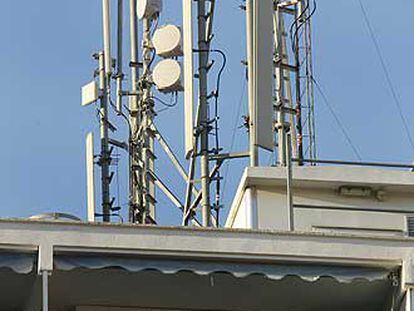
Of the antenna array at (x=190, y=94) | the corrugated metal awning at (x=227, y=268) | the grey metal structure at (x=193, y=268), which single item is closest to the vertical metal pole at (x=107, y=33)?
the antenna array at (x=190, y=94)

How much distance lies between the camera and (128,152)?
32.3m

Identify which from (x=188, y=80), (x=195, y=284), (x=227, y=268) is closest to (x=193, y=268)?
(x=227, y=268)

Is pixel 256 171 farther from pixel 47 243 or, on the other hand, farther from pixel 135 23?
pixel 135 23

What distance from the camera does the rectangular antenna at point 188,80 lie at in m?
25.0

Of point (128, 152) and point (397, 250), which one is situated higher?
point (128, 152)

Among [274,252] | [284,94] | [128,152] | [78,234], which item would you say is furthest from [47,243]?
[128,152]

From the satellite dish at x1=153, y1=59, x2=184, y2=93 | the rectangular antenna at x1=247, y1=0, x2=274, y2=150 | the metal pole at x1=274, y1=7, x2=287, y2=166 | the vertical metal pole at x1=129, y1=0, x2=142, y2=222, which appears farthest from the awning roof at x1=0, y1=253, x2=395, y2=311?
the vertical metal pole at x1=129, y1=0, x2=142, y2=222

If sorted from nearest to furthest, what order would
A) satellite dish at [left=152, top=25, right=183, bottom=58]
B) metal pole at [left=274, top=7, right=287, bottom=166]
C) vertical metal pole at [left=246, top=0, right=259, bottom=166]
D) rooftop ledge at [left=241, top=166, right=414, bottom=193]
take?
vertical metal pole at [left=246, top=0, right=259, bottom=166] → rooftop ledge at [left=241, top=166, right=414, bottom=193] → metal pole at [left=274, top=7, right=287, bottom=166] → satellite dish at [left=152, top=25, right=183, bottom=58]

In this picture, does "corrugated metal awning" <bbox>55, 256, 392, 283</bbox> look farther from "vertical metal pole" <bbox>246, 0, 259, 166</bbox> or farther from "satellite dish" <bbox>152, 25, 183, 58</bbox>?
"satellite dish" <bbox>152, 25, 183, 58</bbox>

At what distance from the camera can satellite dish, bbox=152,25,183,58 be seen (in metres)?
28.8

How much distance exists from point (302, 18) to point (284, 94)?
1.85m

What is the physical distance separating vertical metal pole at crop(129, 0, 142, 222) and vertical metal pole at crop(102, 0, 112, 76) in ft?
1.71

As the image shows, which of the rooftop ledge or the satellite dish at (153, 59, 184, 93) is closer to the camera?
the rooftop ledge

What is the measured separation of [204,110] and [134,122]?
24.4 ft
